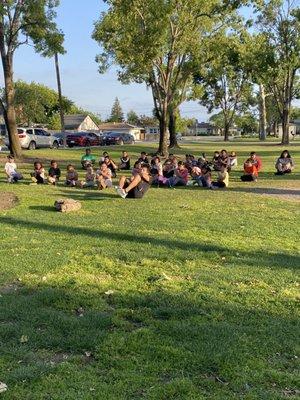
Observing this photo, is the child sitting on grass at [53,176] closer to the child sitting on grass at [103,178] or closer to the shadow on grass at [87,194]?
the shadow on grass at [87,194]

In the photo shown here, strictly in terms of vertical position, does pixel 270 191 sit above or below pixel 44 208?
below

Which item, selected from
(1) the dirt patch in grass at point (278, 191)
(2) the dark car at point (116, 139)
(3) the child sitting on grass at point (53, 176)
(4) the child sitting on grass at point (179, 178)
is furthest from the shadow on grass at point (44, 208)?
(2) the dark car at point (116, 139)

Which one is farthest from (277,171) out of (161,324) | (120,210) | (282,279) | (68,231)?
(161,324)

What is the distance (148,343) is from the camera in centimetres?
432

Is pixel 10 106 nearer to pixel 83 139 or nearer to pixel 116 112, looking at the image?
pixel 83 139

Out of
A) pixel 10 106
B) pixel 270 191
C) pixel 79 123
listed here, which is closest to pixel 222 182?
pixel 270 191

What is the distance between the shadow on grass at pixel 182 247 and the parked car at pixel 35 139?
26025 millimetres

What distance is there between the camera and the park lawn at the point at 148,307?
3.70m

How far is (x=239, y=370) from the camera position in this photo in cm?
387

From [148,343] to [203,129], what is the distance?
167 m

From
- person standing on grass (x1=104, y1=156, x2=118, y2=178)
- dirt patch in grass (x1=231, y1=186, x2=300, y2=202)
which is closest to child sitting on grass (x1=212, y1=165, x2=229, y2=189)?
dirt patch in grass (x1=231, y1=186, x2=300, y2=202)

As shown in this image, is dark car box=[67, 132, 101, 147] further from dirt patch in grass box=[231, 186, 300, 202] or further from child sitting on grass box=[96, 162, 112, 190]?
dirt patch in grass box=[231, 186, 300, 202]

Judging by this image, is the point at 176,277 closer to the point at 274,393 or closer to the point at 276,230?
the point at 274,393

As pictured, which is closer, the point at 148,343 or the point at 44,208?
the point at 148,343
